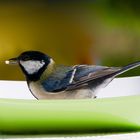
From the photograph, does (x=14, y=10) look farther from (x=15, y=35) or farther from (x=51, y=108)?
(x=51, y=108)

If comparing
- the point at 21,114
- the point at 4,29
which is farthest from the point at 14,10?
the point at 21,114

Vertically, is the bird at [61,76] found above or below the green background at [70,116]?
above

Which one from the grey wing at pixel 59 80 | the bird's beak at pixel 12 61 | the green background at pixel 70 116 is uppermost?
the bird's beak at pixel 12 61

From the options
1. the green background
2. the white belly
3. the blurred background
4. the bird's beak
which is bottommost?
the green background

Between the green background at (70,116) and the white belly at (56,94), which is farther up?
the white belly at (56,94)

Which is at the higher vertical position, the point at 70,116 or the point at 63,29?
the point at 63,29
